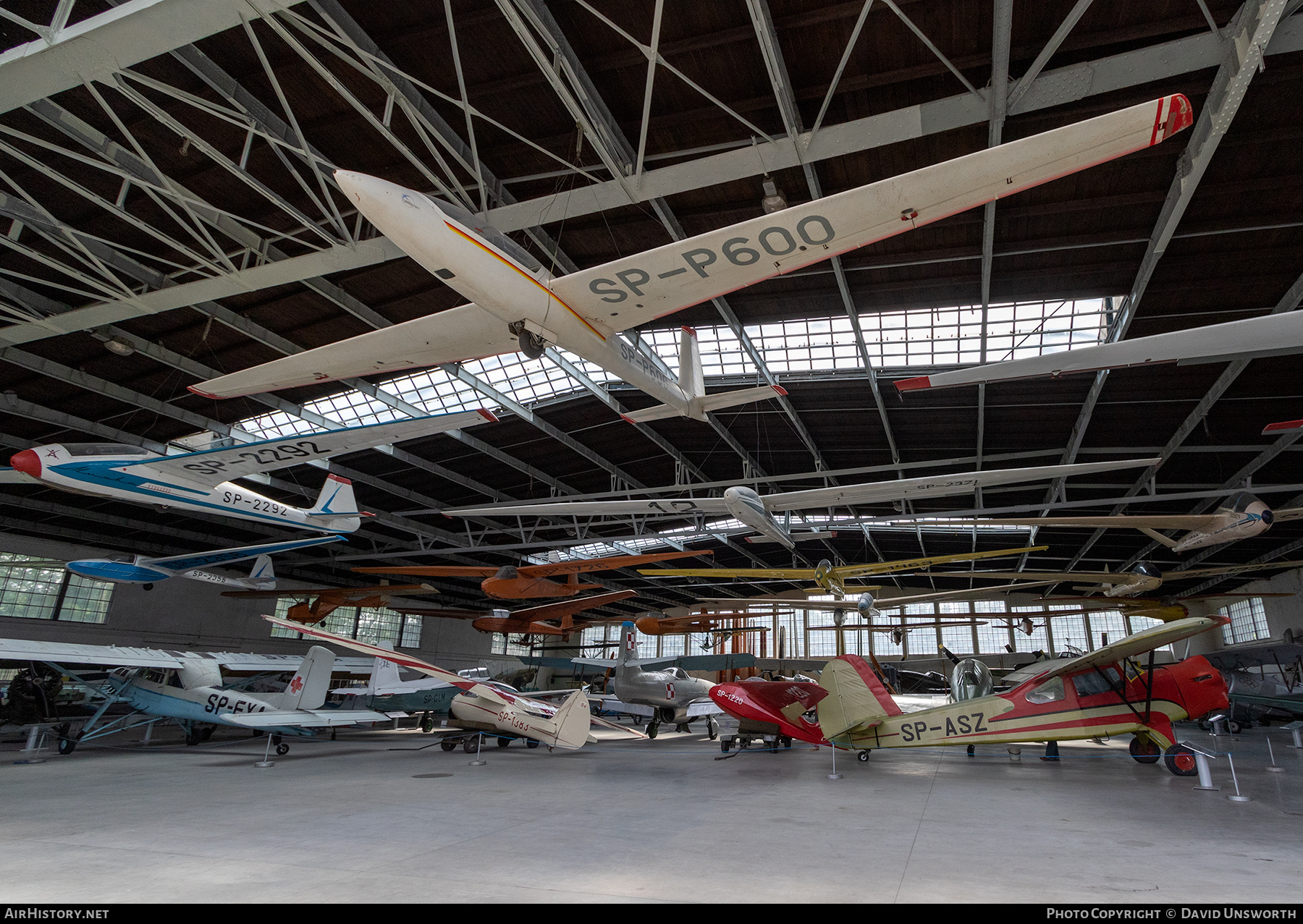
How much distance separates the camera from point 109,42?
19.4ft

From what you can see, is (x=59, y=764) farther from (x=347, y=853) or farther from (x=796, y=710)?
(x=796, y=710)

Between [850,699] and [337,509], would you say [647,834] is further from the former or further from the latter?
[337,509]

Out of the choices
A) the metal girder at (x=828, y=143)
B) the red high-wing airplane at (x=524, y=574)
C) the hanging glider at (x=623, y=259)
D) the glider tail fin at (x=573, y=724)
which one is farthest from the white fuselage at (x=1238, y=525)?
the glider tail fin at (x=573, y=724)

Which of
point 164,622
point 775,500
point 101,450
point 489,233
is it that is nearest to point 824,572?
point 775,500

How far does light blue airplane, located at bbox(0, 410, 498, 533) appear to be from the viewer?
9289 mm

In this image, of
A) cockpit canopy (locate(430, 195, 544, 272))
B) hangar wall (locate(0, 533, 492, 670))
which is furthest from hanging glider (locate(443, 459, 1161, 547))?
hangar wall (locate(0, 533, 492, 670))

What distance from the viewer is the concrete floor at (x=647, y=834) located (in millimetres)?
4125

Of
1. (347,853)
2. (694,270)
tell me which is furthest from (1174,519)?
(347,853)

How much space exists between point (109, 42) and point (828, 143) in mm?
7129

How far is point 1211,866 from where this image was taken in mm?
4613

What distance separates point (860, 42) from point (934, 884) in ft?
26.4

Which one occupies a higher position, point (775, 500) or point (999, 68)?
point (999, 68)

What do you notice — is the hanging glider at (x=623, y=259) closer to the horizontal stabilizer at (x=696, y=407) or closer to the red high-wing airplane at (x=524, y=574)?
the horizontal stabilizer at (x=696, y=407)

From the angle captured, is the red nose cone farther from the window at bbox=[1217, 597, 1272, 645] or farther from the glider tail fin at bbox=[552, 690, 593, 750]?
the window at bbox=[1217, 597, 1272, 645]
